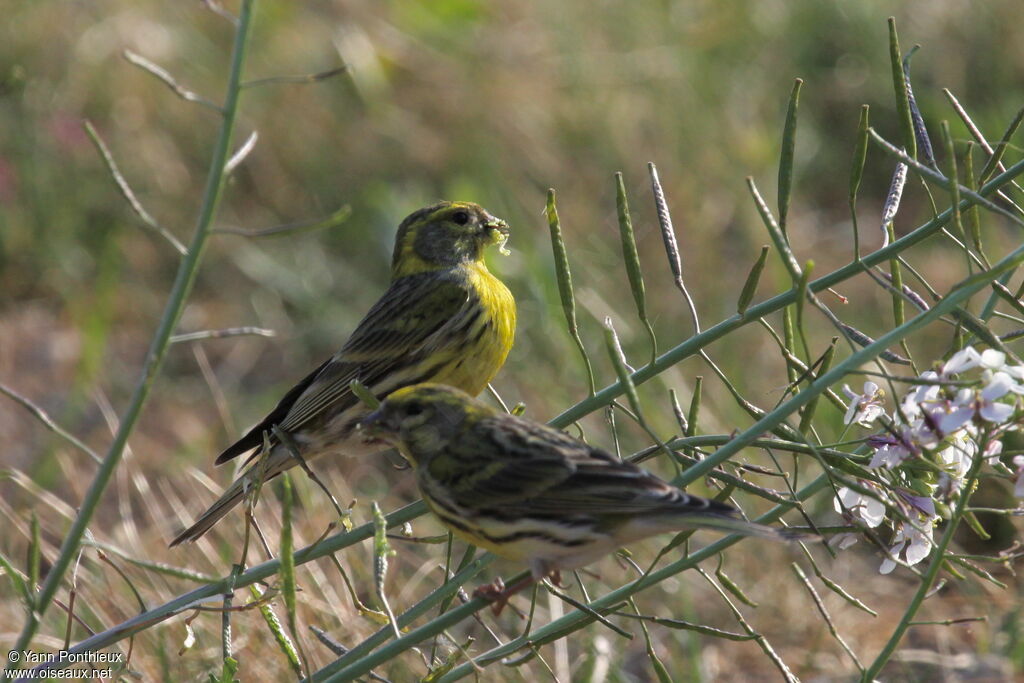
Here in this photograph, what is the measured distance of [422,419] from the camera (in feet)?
9.80

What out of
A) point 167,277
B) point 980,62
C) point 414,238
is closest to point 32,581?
point 414,238

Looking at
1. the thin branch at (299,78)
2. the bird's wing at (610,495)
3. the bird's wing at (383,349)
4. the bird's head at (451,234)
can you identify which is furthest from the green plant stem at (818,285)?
the bird's head at (451,234)

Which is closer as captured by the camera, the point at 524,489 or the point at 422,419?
the point at 524,489

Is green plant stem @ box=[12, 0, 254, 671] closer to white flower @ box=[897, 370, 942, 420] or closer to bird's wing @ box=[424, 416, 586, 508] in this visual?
bird's wing @ box=[424, 416, 586, 508]

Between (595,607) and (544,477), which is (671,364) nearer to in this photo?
(544,477)

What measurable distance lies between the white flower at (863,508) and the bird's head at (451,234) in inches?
78.7

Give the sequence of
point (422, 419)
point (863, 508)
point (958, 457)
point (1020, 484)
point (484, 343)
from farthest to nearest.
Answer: point (484, 343)
point (422, 419)
point (863, 508)
point (958, 457)
point (1020, 484)

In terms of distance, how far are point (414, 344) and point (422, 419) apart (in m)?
1.13

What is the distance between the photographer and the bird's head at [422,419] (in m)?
2.96

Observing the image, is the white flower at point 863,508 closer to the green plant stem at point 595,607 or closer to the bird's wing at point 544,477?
the green plant stem at point 595,607

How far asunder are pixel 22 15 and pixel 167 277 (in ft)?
6.20

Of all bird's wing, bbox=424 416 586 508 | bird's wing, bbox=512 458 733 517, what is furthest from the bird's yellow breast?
bird's wing, bbox=512 458 733 517

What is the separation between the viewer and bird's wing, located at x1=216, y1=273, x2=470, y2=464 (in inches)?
153

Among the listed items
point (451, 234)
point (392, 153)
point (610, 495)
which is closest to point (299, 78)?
point (610, 495)
